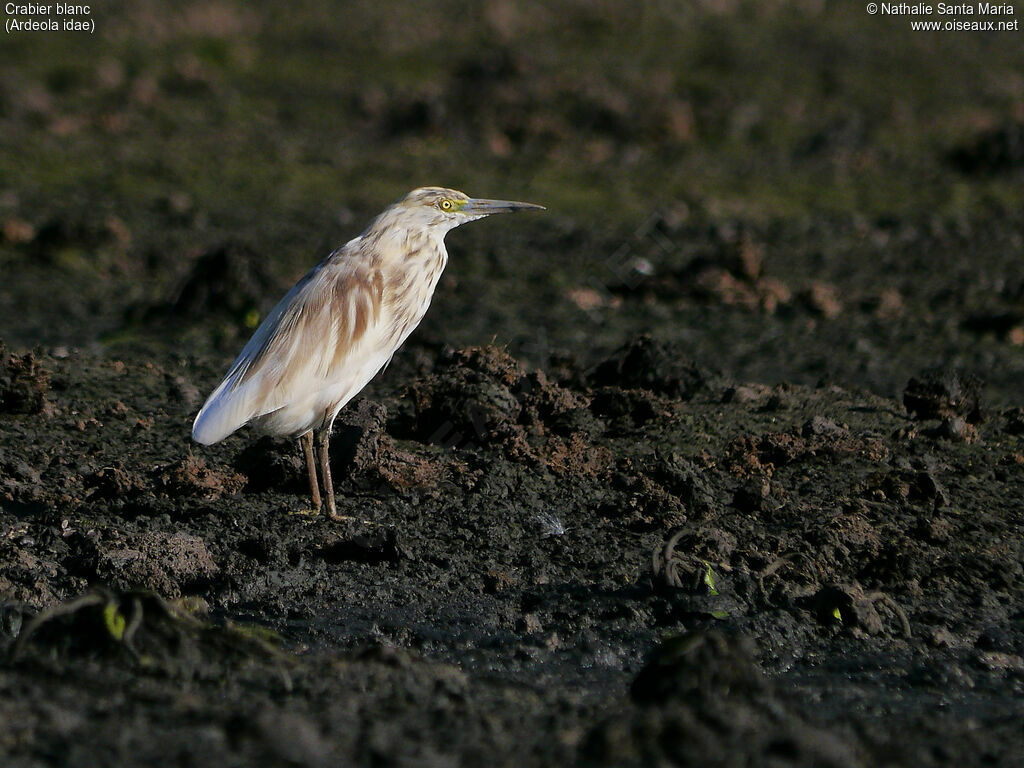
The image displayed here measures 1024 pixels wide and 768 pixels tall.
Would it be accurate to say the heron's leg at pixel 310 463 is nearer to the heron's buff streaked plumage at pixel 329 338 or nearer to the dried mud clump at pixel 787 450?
the heron's buff streaked plumage at pixel 329 338

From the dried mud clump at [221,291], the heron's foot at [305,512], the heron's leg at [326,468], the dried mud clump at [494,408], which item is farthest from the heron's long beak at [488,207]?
the dried mud clump at [221,291]

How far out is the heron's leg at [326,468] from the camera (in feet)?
19.8

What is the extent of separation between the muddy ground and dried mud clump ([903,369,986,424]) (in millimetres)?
27

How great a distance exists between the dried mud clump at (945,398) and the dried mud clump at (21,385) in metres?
4.45

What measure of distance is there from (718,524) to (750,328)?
3.96m

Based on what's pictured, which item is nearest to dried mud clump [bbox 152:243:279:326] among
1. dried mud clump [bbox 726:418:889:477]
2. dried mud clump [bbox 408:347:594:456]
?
dried mud clump [bbox 408:347:594:456]

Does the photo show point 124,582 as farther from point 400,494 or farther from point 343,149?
point 343,149

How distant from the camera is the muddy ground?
13.7 ft

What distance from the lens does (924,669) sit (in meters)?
5.02

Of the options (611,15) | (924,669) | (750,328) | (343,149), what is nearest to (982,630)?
(924,669)

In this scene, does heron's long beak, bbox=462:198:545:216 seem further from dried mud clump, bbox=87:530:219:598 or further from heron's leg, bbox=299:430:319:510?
dried mud clump, bbox=87:530:219:598

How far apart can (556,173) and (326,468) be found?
8450 mm

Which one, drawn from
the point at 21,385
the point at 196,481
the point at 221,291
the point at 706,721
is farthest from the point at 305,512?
the point at 221,291

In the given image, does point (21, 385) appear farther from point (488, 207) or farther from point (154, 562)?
point (488, 207)
